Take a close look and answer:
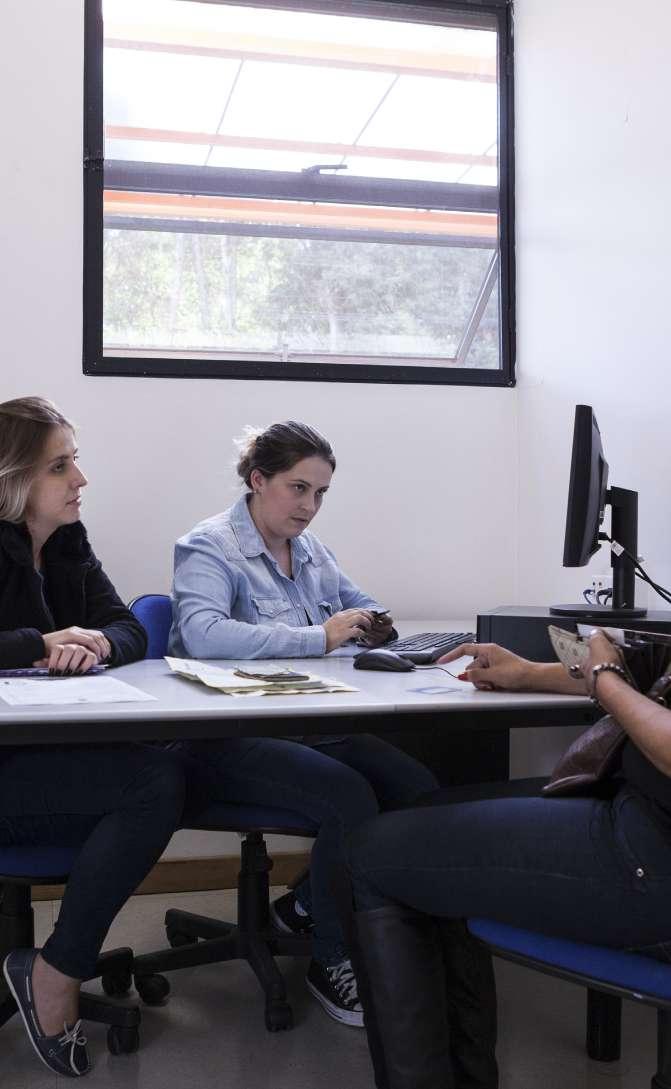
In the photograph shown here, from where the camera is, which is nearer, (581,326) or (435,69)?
(581,326)

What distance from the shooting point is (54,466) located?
223 centimetres

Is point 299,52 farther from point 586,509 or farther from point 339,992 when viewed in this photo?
point 339,992

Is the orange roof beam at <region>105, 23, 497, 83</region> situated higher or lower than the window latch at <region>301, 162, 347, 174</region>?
higher

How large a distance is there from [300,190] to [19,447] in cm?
149

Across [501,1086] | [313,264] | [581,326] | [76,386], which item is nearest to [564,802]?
[501,1086]

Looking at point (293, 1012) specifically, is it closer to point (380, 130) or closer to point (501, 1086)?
point (501, 1086)

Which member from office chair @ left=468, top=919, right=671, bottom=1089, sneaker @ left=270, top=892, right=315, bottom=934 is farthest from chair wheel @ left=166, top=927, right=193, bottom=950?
office chair @ left=468, top=919, right=671, bottom=1089

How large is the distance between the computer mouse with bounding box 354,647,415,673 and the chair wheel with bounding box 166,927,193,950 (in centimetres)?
82

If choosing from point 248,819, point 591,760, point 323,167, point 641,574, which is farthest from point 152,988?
point 323,167

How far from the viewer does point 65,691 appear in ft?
5.79

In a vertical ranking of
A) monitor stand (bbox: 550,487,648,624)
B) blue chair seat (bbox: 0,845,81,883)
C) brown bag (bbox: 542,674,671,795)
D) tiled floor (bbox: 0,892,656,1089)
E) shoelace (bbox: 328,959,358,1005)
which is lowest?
tiled floor (bbox: 0,892,656,1089)

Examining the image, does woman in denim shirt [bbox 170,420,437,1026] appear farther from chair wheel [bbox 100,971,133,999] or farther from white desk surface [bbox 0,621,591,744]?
chair wheel [bbox 100,971,133,999]

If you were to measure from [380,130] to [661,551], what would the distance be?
65.4 inches

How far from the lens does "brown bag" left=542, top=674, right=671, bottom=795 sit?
56.1 inches
